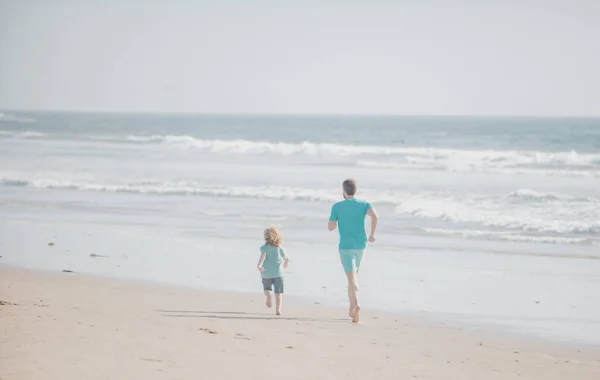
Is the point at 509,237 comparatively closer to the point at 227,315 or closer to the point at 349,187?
the point at 349,187

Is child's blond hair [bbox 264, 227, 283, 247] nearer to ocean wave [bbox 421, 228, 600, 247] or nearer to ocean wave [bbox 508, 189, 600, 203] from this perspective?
ocean wave [bbox 421, 228, 600, 247]

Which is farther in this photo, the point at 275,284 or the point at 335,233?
the point at 335,233

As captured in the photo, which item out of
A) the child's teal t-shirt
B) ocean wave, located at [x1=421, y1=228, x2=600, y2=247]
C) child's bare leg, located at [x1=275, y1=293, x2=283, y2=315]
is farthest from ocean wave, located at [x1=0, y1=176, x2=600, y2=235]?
child's bare leg, located at [x1=275, y1=293, x2=283, y2=315]

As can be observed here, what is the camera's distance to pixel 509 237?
15.9 m

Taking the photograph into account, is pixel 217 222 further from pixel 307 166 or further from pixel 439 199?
pixel 307 166

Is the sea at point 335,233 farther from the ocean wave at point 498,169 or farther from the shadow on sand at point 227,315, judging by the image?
the shadow on sand at point 227,315

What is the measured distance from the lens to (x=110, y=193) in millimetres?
23781

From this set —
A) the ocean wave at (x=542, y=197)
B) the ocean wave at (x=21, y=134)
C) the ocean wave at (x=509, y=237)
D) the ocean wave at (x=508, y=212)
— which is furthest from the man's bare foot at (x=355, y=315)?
the ocean wave at (x=21, y=134)

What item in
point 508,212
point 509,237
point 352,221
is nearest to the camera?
point 352,221

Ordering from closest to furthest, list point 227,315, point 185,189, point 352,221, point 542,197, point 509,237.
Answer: point 352,221 < point 227,315 < point 509,237 < point 542,197 < point 185,189

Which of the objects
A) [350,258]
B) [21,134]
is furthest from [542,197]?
[21,134]

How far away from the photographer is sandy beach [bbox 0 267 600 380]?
6375mm

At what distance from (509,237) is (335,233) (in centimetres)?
325

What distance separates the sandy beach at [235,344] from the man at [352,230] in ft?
1.17
